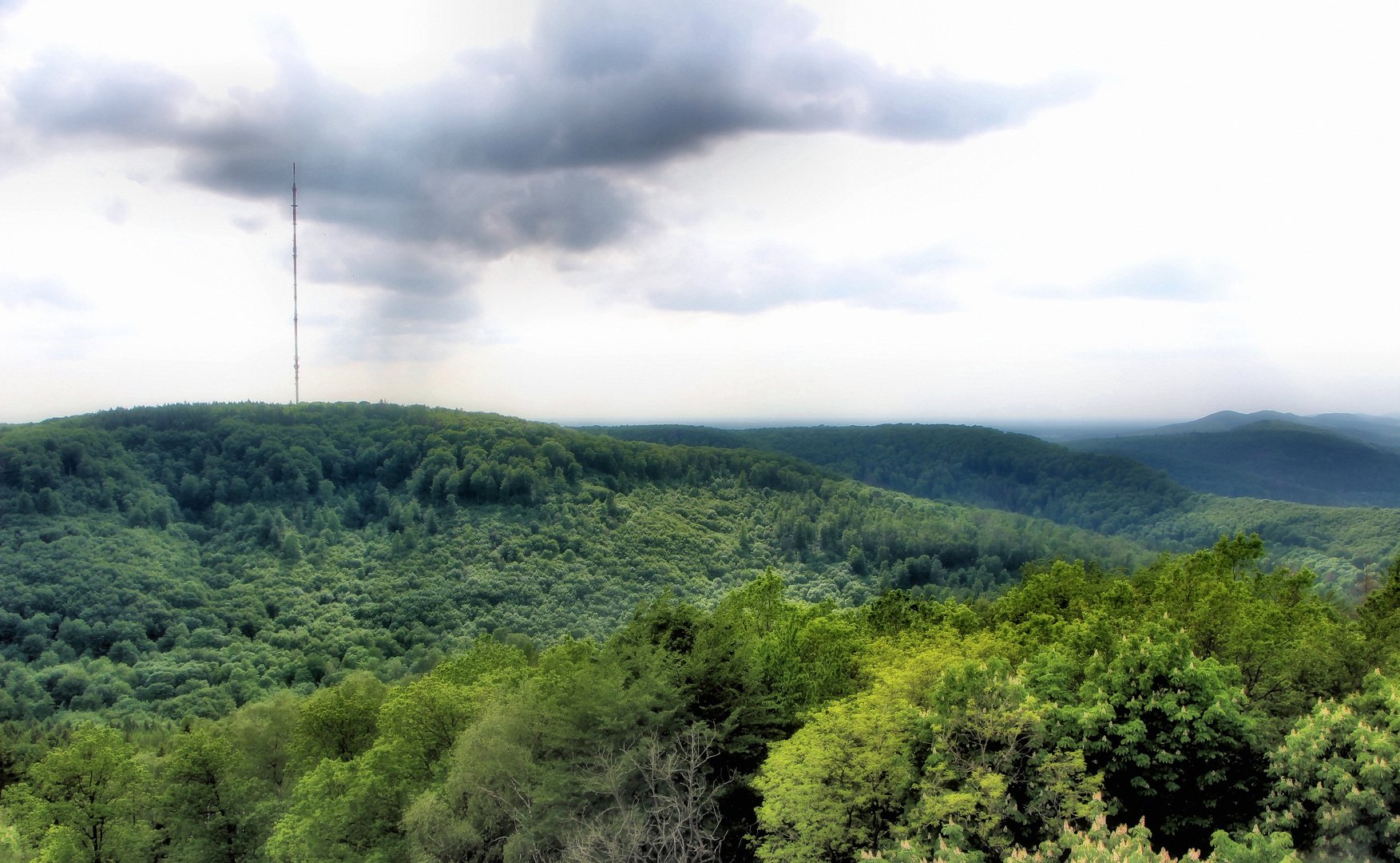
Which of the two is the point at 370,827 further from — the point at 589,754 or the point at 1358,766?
the point at 1358,766

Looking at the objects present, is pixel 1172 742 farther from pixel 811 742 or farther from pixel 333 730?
pixel 333 730

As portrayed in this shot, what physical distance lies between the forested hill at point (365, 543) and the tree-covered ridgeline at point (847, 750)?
2335 inches

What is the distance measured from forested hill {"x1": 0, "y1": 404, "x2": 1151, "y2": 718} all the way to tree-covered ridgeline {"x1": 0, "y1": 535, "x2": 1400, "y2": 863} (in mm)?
59301

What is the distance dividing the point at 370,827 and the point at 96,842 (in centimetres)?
1694

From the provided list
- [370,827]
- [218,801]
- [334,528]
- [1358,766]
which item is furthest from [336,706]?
[334,528]

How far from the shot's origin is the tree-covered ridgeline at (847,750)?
15.2 meters

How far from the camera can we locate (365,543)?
132m

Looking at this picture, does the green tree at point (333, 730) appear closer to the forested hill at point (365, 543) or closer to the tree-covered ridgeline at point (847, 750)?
the tree-covered ridgeline at point (847, 750)

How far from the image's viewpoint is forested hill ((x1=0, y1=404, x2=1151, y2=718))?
93938 mm

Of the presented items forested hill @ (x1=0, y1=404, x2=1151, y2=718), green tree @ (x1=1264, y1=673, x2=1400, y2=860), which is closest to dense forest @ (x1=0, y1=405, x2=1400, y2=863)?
green tree @ (x1=1264, y1=673, x2=1400, y2=860)

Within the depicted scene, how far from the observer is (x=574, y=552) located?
12888cm

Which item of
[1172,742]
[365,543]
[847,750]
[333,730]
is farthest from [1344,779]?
[365,543]

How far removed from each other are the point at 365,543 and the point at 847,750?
133443 millimetres

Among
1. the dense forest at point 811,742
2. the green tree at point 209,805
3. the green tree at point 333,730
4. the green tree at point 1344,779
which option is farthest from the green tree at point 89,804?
the green tree at point 1344,779
